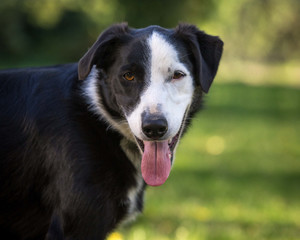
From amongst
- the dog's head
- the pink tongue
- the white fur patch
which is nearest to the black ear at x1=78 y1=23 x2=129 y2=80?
the dog's head

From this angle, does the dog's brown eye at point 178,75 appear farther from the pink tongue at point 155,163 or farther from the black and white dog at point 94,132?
the pink tongue at point 155,163

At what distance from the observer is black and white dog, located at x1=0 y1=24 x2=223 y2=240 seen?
2.69 m

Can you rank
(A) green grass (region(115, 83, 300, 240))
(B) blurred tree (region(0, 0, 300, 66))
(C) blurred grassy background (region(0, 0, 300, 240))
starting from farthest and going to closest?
(B) blurred tree (region(0, 0, 300, 66)) → (C) blurred grassy background (region(0, 0, 300, 240)) → (A) green grass (region(115, 83, 300, 240))

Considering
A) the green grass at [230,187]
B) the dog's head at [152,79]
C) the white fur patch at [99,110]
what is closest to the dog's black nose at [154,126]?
the dog's head at [152,79]

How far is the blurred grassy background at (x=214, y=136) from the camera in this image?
180 inches

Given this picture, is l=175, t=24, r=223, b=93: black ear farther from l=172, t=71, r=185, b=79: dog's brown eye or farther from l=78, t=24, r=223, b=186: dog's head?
l=172, t=71, r=185, b=79: dog's brown eye

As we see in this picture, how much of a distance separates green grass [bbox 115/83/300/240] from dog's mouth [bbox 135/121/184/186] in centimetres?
63

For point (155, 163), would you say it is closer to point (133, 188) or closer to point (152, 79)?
point (133, 188)

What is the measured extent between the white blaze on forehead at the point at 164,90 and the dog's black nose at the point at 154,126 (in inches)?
1.4

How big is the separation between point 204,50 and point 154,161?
2.72ft

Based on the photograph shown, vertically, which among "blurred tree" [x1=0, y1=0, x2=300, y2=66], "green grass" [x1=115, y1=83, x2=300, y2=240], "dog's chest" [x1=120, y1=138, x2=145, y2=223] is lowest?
"blurred tree" [x1=0, y1=0, x2=300, y2=66]

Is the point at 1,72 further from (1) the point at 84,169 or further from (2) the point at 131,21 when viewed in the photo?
(2) the point at 131,21

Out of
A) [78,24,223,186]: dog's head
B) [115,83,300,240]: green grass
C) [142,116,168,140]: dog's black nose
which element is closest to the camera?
[142,116,168,140]: dog's black nose

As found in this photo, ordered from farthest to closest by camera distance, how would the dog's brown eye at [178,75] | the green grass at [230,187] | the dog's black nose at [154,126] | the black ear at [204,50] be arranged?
the green grass at [230,187], the black ear at [204,50], the dog's brown eye at [178,75], the dog's black nose at [154,126]
